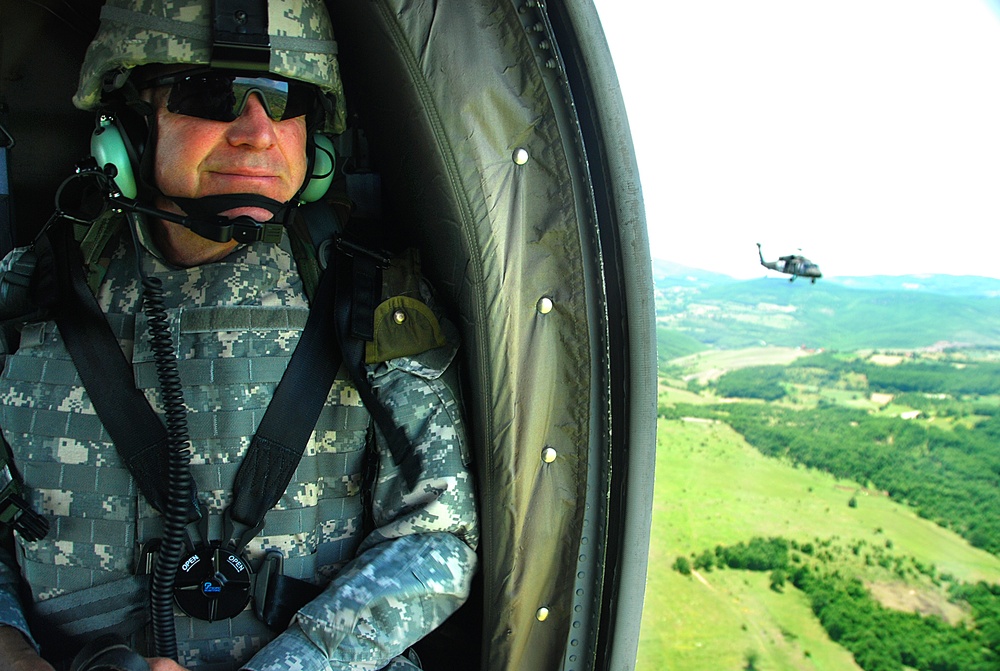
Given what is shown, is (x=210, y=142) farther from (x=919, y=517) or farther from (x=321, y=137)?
(x=919, y=517)

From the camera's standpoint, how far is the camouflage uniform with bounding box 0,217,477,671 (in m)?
1.30

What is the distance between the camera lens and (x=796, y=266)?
7.32 ft

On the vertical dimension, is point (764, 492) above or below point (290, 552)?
below

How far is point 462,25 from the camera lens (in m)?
1.16

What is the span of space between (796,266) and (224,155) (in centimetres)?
168

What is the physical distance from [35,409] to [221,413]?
13.5 inches

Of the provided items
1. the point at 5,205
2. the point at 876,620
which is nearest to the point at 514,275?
the point at 5,205

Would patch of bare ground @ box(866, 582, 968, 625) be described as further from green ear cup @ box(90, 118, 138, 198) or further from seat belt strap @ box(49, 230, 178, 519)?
green ear cup @ box(90, 118, 138, 198)

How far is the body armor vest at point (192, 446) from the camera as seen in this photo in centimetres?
130

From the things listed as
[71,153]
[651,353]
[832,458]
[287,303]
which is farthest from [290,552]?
[832,458]

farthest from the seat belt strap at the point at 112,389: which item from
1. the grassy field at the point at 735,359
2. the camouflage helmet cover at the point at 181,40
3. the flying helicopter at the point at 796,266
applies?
the grassy field at the point at 735,359

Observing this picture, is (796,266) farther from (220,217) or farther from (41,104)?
(41,104)

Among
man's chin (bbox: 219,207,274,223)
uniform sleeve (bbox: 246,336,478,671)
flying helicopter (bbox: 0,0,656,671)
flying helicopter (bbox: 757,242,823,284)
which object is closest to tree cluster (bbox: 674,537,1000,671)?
flying helicopter (bbox: 757,242,823,284)

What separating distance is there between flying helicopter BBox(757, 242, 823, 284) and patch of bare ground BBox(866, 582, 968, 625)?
2.62 m
